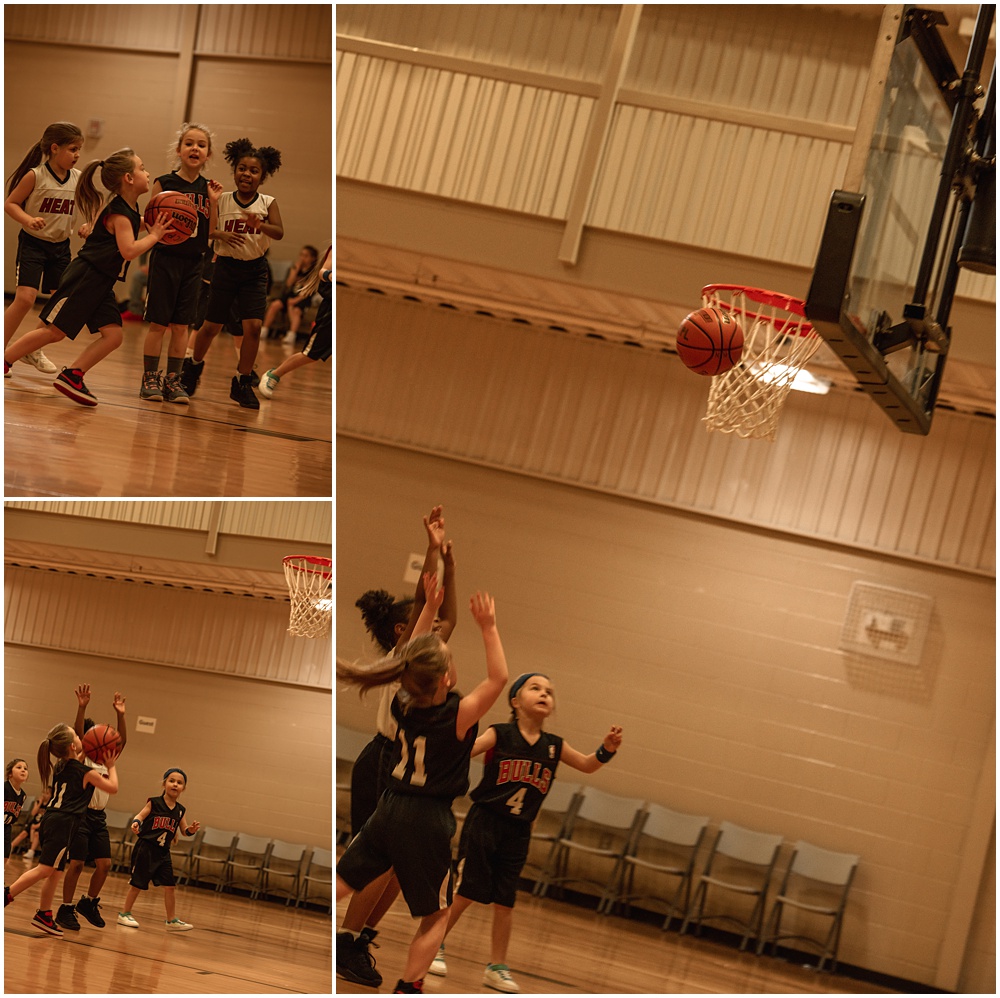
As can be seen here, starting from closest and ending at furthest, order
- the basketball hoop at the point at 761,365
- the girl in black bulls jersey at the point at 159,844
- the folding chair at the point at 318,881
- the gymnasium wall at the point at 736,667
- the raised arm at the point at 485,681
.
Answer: the raised arm at the point at 485,681
the girl in black bulls jersey at the point at 159,844
the folding chair at the point at 318,881
the basketball hoop at the point at 761,365
the gymnasium wall at the point at 736,667

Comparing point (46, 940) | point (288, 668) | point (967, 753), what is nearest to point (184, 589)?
point (288, 668)

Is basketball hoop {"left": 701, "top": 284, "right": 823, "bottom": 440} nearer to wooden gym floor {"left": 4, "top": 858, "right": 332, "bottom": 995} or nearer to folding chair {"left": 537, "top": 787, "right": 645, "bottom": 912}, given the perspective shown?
wooden gym floor {"left": 4, "top": 858, "right": 332, "bottom": 995}

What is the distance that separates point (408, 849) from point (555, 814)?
558cm

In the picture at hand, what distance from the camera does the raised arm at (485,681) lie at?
13.3ft

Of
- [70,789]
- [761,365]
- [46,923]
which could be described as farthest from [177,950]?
[761,365]

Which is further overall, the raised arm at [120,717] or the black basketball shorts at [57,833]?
the raised arm at [120,717]

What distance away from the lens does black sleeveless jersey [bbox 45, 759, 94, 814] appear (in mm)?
4641

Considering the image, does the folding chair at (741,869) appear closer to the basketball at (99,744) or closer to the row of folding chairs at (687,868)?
the row of folding chairs at (687,868)

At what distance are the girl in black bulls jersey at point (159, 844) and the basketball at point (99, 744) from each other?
Answer: 0.97ft

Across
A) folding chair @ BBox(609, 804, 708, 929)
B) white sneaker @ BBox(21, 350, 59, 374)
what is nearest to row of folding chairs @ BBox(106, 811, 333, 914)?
white sneaker @ BBox(21, 350, 59, 374)

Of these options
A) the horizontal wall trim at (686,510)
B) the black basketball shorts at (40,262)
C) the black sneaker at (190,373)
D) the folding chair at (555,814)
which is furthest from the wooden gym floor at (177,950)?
the horizontal wall trim at (686,510)

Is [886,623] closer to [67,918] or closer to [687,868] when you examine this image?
[687,868]

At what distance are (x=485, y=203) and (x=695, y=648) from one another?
4297 mm

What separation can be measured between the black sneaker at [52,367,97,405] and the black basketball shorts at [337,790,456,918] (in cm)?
234
